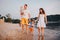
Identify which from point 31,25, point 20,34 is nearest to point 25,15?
point 31,25

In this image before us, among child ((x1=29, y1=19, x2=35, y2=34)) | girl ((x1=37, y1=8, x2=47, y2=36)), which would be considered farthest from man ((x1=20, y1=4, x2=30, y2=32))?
girl ((x1=37, y1=8, x2=47, y2=36))

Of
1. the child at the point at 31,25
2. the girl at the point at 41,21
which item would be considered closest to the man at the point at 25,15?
the child at the point at 31,25

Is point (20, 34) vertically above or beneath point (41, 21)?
beneath

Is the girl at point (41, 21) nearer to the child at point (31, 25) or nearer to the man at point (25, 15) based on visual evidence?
the child at point (31, 25)

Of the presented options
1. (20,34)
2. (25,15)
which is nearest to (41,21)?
(25,15)

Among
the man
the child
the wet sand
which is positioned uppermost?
the man

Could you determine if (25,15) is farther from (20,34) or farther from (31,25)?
(20,34)

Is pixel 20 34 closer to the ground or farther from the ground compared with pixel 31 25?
closer to the ground

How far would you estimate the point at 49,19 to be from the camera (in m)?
2.35

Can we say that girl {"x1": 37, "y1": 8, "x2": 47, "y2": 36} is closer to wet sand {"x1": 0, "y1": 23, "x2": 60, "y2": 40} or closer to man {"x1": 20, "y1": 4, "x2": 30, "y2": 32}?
wet sand {"x1": 0, "y1": 23, "x2": 60, "y2": 40}

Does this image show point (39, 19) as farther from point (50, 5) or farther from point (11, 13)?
point (11, 13)

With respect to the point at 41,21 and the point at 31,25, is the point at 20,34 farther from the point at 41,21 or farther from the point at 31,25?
the point at 41,21

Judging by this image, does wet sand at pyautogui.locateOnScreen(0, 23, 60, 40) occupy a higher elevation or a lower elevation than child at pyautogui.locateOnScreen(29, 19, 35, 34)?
lower

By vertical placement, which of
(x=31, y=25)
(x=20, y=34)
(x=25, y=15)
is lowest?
(x=20, y=34)
